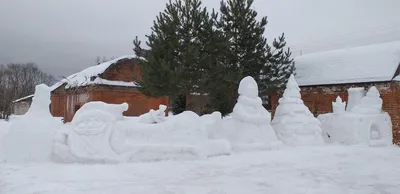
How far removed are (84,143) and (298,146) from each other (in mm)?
5844

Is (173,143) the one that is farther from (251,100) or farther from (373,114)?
(373,114)

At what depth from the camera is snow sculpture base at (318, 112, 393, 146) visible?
10.7m

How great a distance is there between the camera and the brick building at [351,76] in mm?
13031

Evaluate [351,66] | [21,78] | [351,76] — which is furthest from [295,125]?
[21,78]

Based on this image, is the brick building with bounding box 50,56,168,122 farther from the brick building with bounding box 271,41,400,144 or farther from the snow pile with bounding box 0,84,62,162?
the snow pile with bounding box 0,84,62,162

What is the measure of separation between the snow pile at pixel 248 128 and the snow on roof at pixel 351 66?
20.9 feet

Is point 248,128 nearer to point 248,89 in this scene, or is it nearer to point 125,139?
point 248,89

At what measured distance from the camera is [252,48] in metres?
14.2

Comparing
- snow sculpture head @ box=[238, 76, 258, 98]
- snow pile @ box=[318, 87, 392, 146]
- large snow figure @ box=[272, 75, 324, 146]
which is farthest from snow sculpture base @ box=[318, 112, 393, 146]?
snow sculpture head @ box=[238, 76, 258, 98]

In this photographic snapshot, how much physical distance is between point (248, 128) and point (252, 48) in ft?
19.6

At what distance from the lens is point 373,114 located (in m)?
11.1

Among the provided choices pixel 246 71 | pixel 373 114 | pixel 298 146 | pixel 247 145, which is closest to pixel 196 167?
pixel 247 145

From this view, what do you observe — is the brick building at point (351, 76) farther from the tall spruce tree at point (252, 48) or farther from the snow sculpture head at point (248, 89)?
the snow sculpture head at point (248, 89)

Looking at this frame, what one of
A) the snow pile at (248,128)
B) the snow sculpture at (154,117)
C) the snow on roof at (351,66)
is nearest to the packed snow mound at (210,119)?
the snow pile at (248,128)
